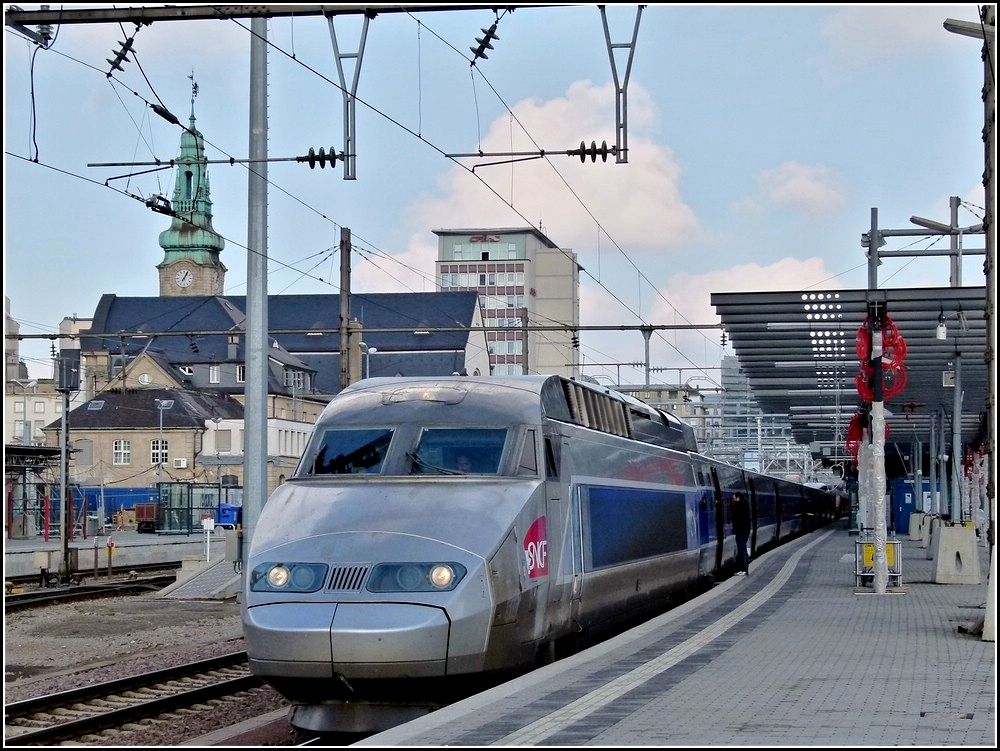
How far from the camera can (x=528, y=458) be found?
44.2 feet

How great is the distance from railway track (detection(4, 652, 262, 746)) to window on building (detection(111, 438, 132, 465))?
244 ft

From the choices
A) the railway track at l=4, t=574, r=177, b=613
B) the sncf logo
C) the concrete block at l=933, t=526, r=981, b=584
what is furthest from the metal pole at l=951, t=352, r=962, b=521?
the sncf logo

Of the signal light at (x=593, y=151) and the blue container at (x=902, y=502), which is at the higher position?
the signal light at (x=593, y=151)

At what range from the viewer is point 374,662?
428 inches

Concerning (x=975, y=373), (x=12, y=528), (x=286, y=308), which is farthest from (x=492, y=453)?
(x=286, y=308)

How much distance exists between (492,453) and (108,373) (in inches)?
3833

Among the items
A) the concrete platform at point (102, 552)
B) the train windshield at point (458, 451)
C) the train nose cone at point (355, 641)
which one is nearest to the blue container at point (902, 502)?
the concrete platform at point (102, 552)

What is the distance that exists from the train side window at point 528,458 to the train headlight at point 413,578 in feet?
6.90

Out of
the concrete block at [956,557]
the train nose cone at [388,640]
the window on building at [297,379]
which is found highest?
the window on building at [297,379]

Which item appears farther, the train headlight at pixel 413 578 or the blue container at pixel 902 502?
the blue container at pixel 902 502

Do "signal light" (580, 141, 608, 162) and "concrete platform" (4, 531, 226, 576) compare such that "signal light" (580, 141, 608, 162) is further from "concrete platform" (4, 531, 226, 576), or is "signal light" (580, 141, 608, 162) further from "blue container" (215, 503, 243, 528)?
"blue container" (215, 503, 243, 528)

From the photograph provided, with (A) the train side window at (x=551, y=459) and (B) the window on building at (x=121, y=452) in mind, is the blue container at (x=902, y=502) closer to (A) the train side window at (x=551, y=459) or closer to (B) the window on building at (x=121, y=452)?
(B) the window on building at (x=121, y=452)

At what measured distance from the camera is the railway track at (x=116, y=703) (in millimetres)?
12586

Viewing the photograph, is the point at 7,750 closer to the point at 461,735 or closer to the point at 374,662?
the point at 374,662
